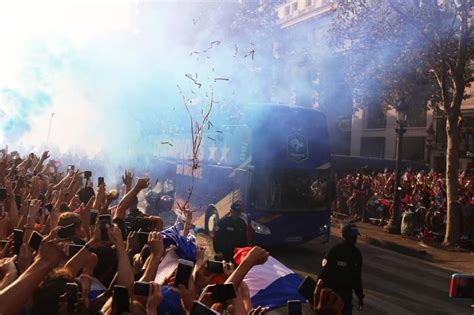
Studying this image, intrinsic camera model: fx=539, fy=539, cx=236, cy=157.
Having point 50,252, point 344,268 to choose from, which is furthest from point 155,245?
point 344,268

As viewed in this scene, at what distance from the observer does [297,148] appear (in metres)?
10.9

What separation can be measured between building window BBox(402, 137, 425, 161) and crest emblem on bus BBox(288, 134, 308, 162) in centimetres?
2359

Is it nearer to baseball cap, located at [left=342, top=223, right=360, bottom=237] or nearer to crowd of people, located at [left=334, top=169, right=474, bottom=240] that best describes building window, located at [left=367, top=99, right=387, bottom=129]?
crowd of people, located at [left=334, top=169, right=474, bottom=240]

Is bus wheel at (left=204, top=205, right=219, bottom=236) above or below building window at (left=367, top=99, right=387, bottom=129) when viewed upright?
below

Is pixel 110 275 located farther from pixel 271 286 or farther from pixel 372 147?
pixel 372 147

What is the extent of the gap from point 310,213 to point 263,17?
11.2 m

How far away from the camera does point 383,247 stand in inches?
520

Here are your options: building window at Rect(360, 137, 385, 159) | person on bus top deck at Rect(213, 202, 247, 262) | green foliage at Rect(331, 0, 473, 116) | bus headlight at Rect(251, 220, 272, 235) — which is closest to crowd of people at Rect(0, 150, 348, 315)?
person on bus top deck at Rect(213, 202, 247, 262)

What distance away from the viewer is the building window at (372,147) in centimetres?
3700

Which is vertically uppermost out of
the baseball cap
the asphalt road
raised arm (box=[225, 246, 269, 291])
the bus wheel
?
raised arm (box=[225, 246, 269, 291])

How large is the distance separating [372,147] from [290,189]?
2847 cm

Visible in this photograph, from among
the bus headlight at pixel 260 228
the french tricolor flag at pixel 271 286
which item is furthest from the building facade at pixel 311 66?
the french tricolor flag at pixel 271 286

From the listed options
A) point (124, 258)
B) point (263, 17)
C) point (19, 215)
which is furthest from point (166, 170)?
point (124, 258)

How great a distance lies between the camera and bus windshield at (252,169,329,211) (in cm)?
1061
